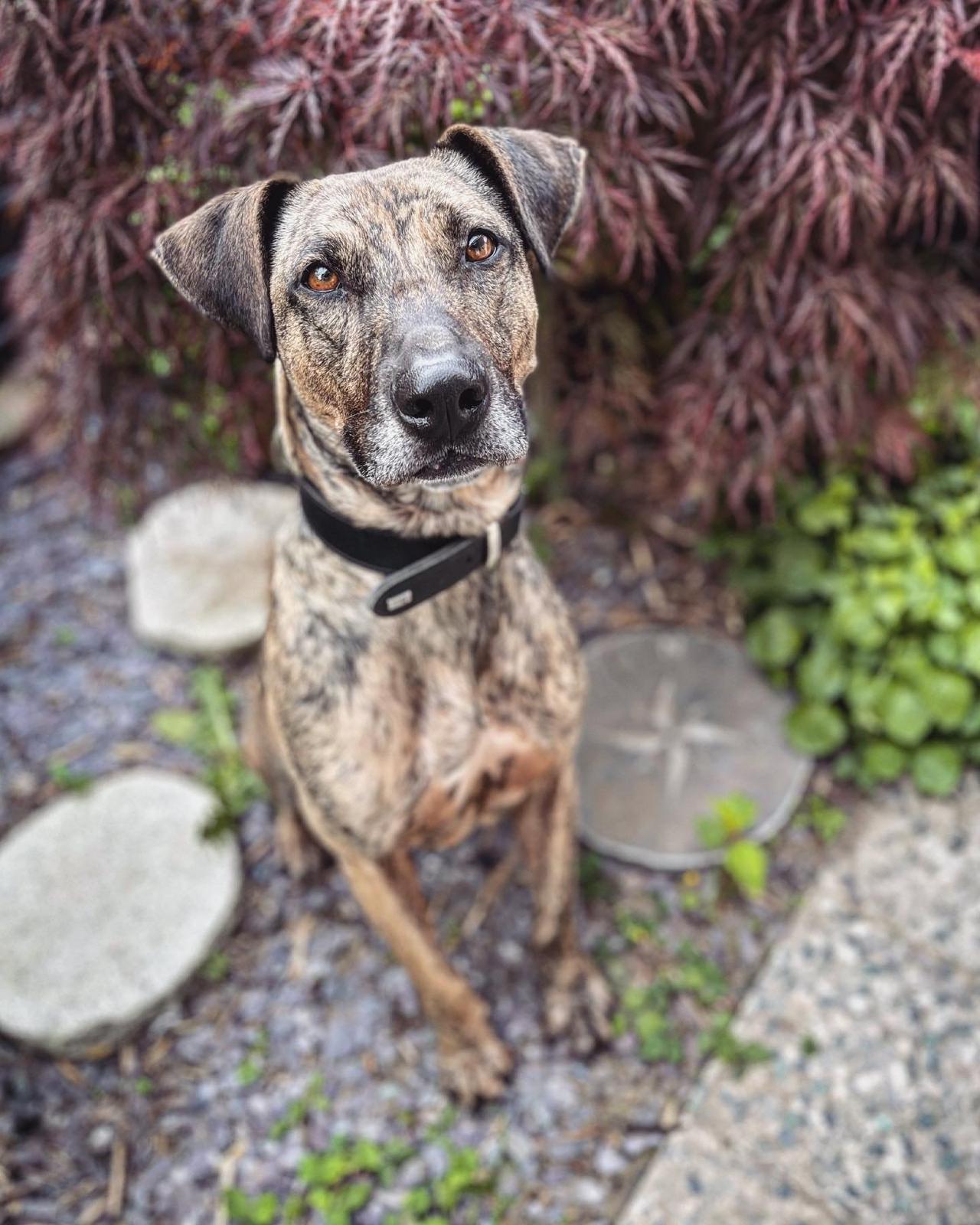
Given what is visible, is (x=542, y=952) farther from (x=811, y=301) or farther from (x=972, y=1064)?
(x=811, y=301)

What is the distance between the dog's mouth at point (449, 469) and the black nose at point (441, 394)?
4 cm

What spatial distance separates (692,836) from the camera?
10.6ft

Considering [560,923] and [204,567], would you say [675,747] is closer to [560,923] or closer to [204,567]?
[560,923]

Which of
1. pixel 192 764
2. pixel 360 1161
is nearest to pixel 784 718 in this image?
pixel 360 1161

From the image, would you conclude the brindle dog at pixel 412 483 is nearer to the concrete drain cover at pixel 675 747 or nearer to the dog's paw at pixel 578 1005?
the dog's paw at pixel 578 1005

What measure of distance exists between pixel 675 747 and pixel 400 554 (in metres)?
1.62

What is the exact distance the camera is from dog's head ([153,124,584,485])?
73.9 inches

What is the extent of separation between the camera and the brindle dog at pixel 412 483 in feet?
6.32

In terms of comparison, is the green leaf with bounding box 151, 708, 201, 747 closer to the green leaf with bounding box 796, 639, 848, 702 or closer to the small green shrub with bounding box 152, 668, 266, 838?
the small green shrub with bounding box 152, 668, 266, 838

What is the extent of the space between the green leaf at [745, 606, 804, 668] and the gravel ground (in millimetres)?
294

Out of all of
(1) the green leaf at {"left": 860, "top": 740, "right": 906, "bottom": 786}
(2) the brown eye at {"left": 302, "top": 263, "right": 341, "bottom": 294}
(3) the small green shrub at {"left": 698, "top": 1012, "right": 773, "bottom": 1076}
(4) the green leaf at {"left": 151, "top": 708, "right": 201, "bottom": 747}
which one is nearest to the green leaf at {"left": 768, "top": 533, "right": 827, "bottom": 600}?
(1) the green leaf at {"left": 860, "top": 740, "right": 906, "bottom": 786}

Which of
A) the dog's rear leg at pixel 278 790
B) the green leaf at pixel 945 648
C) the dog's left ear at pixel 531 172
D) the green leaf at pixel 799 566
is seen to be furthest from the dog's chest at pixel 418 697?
the green leaf at pixel 945 648

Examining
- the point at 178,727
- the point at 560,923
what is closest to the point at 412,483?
the point at 560,923

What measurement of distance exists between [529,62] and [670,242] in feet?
2.01
